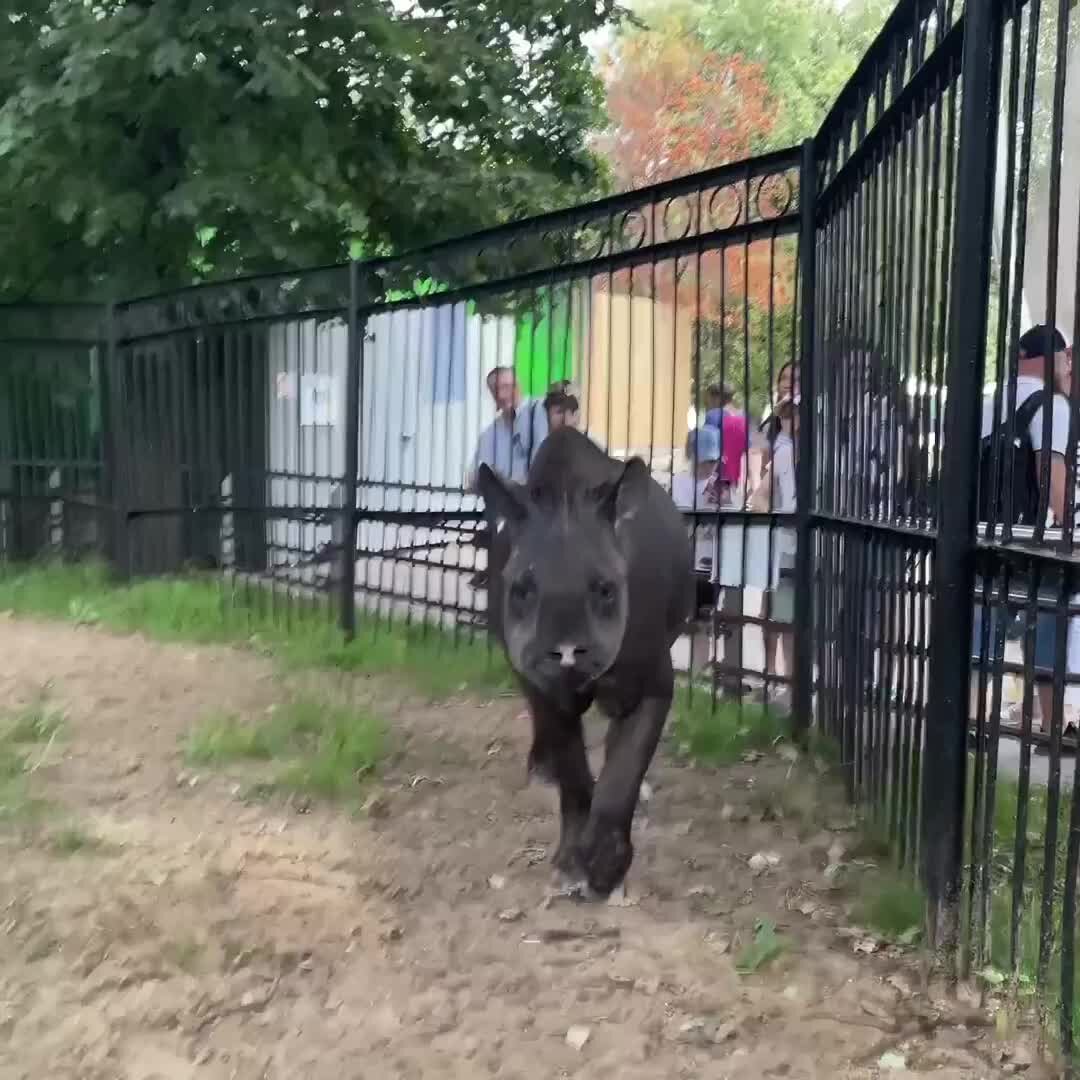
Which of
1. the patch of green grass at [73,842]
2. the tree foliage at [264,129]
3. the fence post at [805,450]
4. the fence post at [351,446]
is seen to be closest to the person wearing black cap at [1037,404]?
the fence post at [805,450]

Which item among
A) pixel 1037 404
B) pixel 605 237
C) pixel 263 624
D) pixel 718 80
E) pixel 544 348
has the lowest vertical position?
pixel 263 624

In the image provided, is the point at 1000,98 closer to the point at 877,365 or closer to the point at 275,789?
the point at 877,365

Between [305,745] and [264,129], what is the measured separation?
6.18 m

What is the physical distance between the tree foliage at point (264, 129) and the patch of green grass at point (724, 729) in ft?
17.9

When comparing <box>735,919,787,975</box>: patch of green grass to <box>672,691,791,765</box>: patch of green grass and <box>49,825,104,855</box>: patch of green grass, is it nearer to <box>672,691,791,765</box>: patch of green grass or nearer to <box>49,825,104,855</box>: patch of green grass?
<box>672,691,791,765</box>: patch of green grass

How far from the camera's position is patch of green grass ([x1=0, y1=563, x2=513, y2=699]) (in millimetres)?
6719

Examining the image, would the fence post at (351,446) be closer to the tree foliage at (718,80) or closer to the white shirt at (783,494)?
the white shirt at (783,494)

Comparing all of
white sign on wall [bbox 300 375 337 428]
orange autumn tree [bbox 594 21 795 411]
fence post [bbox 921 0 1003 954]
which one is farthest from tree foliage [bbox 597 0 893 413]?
fence post [bbox 921 0 1003 954]

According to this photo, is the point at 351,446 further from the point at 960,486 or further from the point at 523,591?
the point at 960,486

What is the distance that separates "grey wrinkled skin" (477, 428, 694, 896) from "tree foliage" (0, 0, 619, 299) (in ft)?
20.6

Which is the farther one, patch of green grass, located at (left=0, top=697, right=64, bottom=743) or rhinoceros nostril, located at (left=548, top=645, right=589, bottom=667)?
patch of green grass, located at (left=0, top=697, right=64, bottom=743)

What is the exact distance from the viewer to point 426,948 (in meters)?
3.37

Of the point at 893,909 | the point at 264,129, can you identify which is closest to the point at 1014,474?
the point at 893,909

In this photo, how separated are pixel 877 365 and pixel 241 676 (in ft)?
12.3
